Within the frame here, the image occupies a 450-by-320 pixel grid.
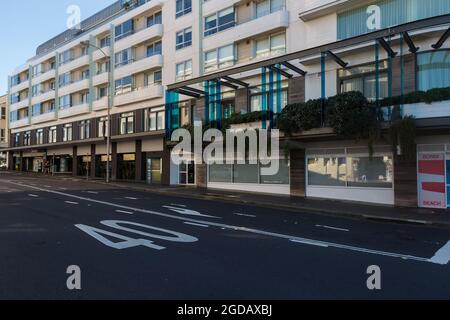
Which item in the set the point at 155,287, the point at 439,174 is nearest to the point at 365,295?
the point at 155,287

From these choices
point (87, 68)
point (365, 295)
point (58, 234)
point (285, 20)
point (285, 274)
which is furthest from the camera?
point (87, 68)

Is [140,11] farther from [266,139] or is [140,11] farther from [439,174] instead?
[439,174]

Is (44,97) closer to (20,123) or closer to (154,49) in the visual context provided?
(20,123)

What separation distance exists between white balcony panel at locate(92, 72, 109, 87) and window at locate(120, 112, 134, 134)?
4660 mm

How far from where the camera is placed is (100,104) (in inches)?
1427

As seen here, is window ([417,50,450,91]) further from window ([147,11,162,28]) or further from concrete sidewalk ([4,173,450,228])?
window ([147,11,162,28])

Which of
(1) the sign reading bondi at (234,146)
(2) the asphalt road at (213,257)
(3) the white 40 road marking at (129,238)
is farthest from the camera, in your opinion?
(1) the sign reading bondi at (234,146)

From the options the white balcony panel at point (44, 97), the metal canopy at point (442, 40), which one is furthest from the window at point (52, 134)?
the metal canopy at point (442, 40)

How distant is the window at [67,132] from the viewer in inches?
1646

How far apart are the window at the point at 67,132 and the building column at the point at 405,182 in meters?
34.5

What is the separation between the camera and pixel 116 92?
115ft

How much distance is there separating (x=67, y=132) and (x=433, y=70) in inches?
1453

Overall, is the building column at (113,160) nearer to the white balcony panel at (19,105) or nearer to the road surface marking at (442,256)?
the white balcony panel at (19,105)

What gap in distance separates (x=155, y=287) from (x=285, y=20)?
19162 mm
